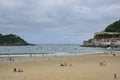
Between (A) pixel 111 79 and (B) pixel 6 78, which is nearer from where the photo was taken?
(A) pixel 111 79

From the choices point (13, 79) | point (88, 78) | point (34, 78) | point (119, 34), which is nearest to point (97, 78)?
point (88, 78)

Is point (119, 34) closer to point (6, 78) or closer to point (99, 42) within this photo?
point (99, 42)

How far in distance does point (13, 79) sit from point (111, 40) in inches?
6466

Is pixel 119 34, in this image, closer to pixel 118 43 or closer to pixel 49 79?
pixel 118 43

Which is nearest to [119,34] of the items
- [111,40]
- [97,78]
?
[111,40]

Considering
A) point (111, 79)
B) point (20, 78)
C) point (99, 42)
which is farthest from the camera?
point (99, 42)

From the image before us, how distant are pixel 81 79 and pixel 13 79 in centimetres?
565

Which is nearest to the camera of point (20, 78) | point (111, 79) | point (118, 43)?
point (111, 79)

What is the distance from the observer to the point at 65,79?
2444cm

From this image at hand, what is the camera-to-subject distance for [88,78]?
25.0 m

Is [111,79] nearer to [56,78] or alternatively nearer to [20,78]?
[56,78]

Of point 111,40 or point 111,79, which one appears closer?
point 111,79

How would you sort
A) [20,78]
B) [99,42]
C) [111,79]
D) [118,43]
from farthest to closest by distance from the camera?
1. [99,42]
2. [118,43]
3. [20,78]
4. [111,79]

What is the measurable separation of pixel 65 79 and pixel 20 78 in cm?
407
